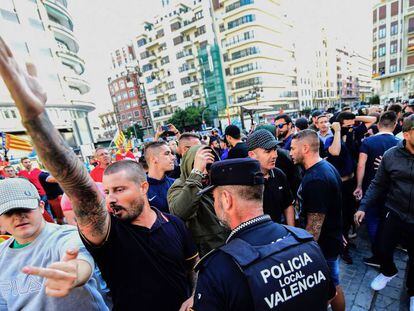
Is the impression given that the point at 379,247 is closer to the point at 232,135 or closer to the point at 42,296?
the point at 232,135

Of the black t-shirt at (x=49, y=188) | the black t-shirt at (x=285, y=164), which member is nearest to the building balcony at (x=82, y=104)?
the black t-shirt at (x=49, y=188)

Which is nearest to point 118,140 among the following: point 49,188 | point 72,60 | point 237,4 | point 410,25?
point 49,188

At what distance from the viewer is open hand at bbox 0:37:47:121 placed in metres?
0.82

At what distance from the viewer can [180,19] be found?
48.7 m

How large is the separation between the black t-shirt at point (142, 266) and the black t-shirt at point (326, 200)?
1.62 metres

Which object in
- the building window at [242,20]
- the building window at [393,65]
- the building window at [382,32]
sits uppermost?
the building window at [242,20]

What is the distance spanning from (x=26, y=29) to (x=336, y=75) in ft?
280

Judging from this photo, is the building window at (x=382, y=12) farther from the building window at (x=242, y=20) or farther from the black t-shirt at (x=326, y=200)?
the black t-shirt at (x=326, y=200)

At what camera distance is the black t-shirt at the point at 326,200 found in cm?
253

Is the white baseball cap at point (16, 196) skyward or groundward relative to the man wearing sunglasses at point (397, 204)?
skyward

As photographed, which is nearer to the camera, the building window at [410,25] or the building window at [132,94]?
the building window at [410,25]

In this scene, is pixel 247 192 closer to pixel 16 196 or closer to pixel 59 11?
pixel 16 196

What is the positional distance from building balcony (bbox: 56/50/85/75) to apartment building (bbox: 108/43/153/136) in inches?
912

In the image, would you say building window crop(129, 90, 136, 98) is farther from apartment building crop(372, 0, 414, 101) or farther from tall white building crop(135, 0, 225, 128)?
apartment building crop(372, 0, 414, 101)
